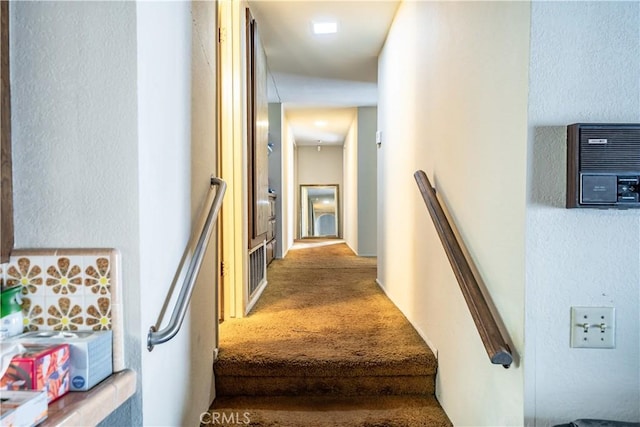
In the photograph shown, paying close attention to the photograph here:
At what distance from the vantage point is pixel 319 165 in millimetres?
9258

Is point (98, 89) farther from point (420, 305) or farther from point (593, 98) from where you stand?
point (420, 305)

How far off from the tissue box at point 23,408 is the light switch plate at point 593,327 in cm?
125

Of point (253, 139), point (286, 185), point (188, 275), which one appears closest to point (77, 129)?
point (188, 275)

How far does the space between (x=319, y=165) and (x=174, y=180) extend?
26.8 ft

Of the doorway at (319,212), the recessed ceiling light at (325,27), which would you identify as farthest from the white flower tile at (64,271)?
the doorway at (319,212)

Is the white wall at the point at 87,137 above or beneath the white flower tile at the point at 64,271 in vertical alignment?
above

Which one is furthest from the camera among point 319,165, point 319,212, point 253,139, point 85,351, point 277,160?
Answer: point 319,212

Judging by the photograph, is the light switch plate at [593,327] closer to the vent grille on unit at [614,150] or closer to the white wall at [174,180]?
the vent grille on unit at [614,150]

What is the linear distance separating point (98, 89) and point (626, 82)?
138 centimetres

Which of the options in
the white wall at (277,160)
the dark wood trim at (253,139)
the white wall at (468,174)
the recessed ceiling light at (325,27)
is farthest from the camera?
the white wall at (277,160)

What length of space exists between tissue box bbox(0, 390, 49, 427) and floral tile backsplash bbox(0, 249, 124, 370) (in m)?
0.23

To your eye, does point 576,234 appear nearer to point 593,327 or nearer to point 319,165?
point 593,327

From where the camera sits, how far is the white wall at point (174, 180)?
3.17ft

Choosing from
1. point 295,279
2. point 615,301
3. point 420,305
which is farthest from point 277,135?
point 615,301
